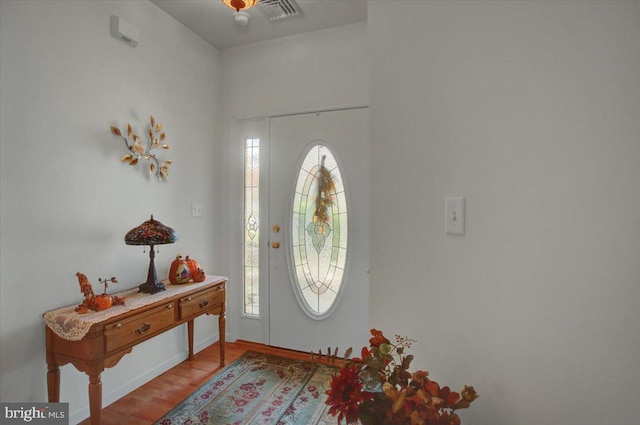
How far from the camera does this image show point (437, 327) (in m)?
1.04

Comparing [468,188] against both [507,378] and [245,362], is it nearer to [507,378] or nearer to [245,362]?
[507,378]

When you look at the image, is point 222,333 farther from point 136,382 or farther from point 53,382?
point 53,382

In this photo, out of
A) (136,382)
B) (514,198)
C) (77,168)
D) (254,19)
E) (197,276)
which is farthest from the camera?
(254,19)

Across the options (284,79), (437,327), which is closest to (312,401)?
(437,327)

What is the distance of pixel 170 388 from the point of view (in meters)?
A: 2.18

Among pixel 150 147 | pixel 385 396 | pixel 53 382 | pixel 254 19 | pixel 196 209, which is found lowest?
pixel 53 382

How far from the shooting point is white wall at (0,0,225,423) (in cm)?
156

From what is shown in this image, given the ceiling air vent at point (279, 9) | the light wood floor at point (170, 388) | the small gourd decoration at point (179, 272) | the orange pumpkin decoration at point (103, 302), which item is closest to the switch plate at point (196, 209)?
the small gourd decoration at point (179, 272)

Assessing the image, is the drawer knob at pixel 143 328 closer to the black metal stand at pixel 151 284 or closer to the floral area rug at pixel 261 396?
the black metal stand at pixel 151 284

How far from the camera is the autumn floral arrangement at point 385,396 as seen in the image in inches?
28.1

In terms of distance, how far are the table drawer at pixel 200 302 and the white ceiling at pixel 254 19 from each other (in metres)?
2.08

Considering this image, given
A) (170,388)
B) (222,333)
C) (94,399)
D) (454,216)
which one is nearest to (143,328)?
(94,399)

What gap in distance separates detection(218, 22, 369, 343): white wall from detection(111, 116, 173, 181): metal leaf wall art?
0.67m

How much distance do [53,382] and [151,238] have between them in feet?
2.79
